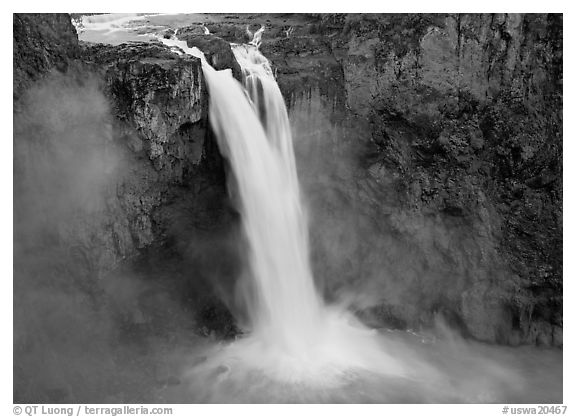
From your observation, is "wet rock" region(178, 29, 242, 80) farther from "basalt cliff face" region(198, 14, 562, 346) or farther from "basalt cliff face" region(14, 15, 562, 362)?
"basalt cliff face" region(198, 14, 562, 346)

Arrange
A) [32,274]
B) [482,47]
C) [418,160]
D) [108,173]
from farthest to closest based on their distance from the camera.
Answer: [418,160]
[482,47]
[108,173]
[32,274]

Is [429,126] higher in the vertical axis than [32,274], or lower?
higher

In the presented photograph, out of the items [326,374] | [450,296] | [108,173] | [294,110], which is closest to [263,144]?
[294,110]

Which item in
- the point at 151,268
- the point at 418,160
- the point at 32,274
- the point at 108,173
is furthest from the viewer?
the point at 418,160

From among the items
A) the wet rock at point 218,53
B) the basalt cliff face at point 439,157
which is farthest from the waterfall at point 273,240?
the basalt cliff face at point 439,157

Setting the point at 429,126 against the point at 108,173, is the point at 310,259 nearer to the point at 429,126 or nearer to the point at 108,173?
the point at 429,126

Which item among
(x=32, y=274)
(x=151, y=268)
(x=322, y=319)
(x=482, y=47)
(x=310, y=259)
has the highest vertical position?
(x=482, y=47)

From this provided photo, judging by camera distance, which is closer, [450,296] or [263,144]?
[263,144]
